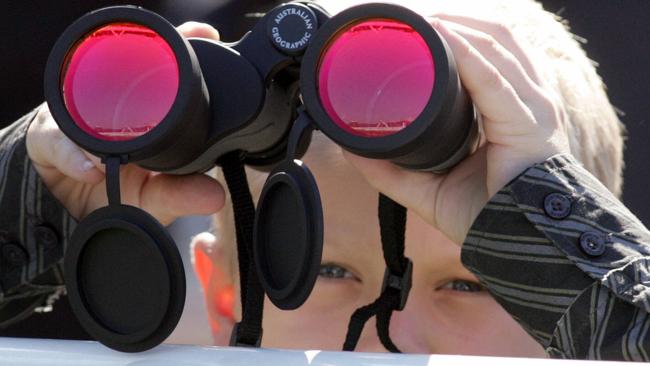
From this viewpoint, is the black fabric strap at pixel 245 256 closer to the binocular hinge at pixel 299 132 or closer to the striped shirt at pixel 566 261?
the binocular hinge at pixel 299 132

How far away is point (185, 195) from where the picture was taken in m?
1.23

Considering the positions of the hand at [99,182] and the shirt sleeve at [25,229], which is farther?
the shirt sleeve at [25,229]

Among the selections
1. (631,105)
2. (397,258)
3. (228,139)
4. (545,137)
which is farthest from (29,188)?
(631,105)

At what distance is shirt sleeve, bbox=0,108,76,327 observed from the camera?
4.37 ft

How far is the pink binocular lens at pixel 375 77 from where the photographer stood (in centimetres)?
100

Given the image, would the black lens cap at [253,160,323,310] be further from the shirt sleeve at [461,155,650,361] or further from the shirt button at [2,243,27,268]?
the shirt button at [2,243,27,268]

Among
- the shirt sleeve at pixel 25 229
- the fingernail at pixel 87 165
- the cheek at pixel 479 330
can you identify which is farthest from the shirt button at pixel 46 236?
the cheek at pixel 479 330

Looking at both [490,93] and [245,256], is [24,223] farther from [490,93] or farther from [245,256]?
[490,93]

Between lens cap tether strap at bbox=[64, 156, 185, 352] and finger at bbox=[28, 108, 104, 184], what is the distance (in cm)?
27

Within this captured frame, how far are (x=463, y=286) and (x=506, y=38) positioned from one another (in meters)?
0.41

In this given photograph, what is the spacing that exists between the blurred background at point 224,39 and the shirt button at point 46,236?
92 centimetres

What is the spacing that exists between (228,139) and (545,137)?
330mm

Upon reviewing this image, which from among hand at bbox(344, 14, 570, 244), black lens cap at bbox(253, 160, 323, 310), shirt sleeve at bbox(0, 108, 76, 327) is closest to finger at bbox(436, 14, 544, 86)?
hand at bbox(344, 14, 570, 244)

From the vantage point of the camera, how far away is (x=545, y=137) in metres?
1.14
